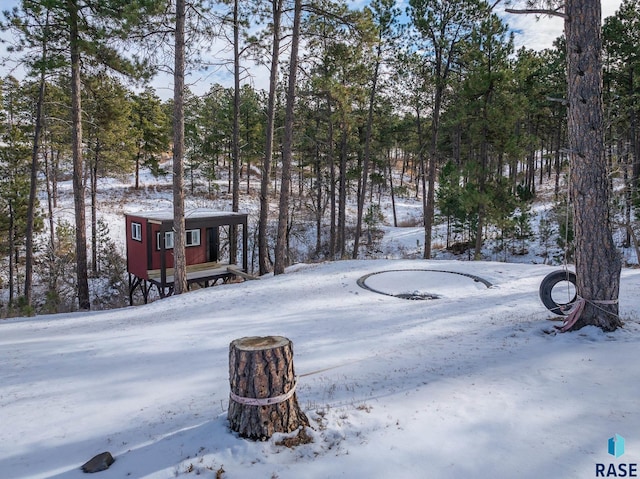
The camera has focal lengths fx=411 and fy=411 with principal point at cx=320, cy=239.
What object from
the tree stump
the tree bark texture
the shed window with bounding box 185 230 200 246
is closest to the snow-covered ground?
the tree stump

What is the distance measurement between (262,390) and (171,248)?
12334 millimetres

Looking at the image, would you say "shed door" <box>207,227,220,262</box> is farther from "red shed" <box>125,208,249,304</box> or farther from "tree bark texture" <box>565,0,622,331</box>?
"tree bark texture" <box>565,0,622,331</box>

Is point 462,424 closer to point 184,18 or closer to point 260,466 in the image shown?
point 260,466

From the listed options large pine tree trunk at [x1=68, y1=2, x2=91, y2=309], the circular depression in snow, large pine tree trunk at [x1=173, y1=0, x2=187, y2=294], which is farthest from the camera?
large pine tree trunk at [x1=68, y1=2, x2=91, y2=309]

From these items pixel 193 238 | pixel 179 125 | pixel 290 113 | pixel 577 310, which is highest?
pixel 290 113

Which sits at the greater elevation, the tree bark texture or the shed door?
the tree bark texture

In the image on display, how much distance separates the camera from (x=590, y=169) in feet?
15.3

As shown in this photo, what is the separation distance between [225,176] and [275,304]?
38094 mm

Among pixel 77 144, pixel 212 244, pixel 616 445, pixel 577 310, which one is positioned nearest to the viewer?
pixel 616 445

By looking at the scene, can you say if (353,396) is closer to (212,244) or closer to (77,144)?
(77,144)

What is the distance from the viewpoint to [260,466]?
8.27 feet

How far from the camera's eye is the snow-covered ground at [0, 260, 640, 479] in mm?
2582

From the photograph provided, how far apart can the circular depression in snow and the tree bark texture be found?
3.24 metres

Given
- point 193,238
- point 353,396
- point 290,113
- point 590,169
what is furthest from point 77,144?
point 590,169
